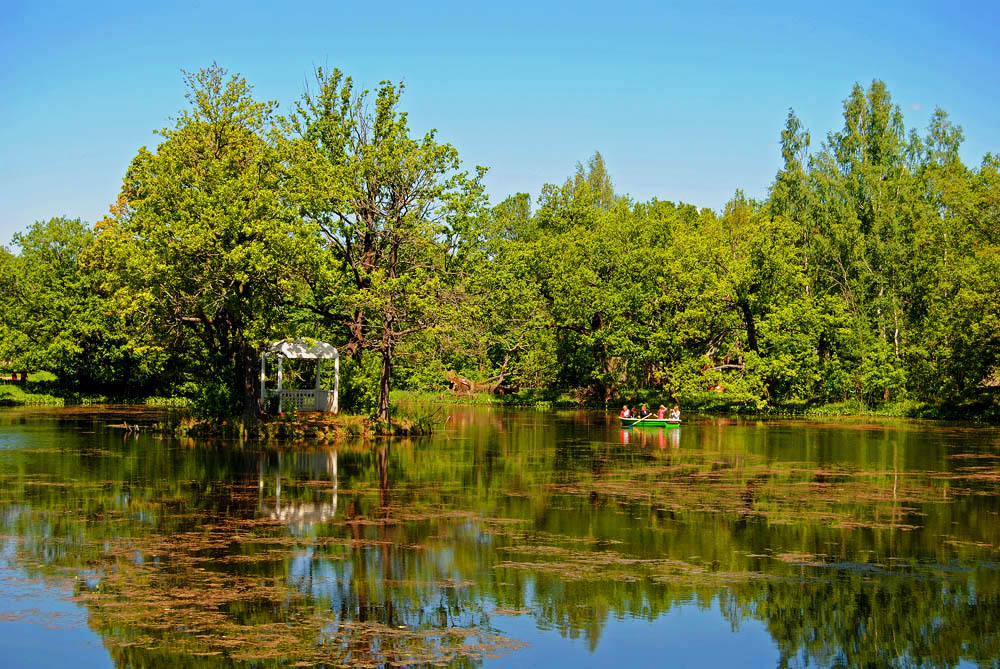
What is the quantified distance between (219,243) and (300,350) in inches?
224

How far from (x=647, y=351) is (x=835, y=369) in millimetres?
11187

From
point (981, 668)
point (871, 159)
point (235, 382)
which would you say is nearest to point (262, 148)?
point (235, 382)

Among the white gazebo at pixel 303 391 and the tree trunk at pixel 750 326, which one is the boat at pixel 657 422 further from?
the tree trunk at pixel 750 326

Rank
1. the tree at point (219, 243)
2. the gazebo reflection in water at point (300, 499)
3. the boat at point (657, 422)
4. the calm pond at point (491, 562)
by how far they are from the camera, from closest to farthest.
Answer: the calm pond at point (491, 562)
the gazebo reflection in water at point (300, 499)
the tree at point (219, 243)
the boat at point (657, 422)

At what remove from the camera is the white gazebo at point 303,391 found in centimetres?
3719

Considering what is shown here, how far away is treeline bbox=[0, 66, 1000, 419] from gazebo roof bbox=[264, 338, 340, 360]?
2.55 ft

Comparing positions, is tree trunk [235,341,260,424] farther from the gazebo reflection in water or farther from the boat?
the boat

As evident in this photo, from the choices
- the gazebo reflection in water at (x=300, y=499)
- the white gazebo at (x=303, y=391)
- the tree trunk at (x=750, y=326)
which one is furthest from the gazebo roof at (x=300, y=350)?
the tree trunk at (x=750, y=326)

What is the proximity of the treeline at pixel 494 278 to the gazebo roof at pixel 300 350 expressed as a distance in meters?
0.78

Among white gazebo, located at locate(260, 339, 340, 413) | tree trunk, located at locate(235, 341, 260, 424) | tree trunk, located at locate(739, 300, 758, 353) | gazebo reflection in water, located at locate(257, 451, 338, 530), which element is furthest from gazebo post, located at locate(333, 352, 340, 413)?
tree trunk, located at locate(739, 300, 758, 353)

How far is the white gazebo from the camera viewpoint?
122 ft

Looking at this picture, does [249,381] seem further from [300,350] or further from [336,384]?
[336,384]

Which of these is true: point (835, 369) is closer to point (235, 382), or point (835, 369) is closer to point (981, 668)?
point (235, 382)

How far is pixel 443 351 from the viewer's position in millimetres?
38406
